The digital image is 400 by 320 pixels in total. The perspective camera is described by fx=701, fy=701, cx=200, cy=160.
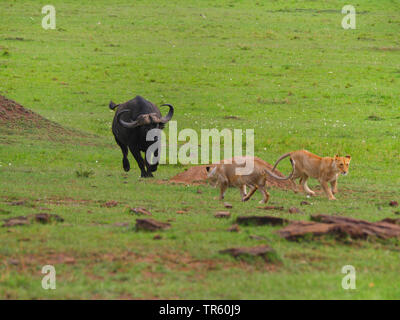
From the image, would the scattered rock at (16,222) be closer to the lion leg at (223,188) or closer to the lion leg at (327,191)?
the lion leg at (223,188)

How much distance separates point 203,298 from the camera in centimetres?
776

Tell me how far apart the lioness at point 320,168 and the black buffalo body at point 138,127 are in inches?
183

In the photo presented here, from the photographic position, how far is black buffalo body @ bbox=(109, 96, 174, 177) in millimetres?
19219

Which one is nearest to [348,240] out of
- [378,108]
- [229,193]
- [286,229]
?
[286,229]

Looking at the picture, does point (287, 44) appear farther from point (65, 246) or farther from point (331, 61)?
point (65, 246)

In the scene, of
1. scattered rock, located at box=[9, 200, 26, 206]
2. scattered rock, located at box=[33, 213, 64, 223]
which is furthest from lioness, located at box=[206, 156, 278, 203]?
scattered rock, located at box=[33, 213, 64, 223]

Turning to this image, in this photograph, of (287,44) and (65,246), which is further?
(287,44)

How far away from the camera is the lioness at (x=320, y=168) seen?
49.7 feet

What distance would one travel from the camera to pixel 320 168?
15.4 meters

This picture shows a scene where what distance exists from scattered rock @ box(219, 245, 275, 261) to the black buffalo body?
986 centimetres

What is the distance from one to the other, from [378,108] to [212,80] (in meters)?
9.04

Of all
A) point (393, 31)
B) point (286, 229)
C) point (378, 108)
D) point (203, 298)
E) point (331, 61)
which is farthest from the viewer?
point (393, 31)

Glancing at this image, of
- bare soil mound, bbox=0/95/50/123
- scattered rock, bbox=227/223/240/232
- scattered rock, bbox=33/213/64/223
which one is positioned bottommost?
scattered rock, bbox=227/223/240/232

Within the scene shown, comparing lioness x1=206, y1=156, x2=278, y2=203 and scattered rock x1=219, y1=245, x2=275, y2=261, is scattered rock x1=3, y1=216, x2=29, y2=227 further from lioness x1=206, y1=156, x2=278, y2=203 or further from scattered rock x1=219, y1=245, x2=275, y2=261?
lioness x1=206, y1=156, x2=278, y2=203
